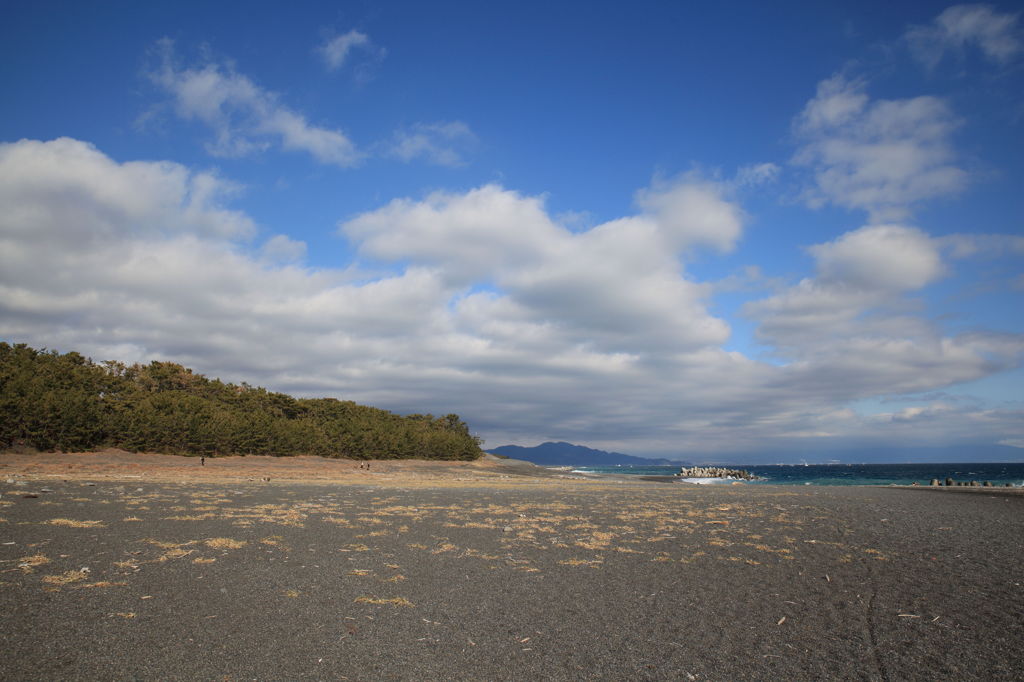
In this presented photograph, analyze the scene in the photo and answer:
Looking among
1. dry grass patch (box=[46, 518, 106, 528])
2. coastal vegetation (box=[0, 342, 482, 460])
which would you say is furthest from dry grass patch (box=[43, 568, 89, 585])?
coastal vegetation (box=[0, 342, 482, 460])

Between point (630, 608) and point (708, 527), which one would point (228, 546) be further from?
point (708, 527)

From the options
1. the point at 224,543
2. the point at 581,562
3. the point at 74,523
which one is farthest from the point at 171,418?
the point at 581,562

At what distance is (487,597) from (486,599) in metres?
0.11

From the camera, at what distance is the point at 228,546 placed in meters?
11.3

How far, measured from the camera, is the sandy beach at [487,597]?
245 inches


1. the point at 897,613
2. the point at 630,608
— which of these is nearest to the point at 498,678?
the point at 630,608

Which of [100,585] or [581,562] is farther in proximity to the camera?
[581,562]

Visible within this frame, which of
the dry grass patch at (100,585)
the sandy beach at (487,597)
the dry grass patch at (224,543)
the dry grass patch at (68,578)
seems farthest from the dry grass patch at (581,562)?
the dry grass patch at (68,578)

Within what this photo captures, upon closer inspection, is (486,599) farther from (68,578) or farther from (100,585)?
(68,578)

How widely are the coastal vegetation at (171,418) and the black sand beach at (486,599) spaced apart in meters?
27.6

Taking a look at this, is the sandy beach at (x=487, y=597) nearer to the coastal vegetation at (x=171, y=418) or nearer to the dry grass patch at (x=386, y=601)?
the dry grass patch at (x=386, y=601)

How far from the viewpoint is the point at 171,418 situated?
43750 mm

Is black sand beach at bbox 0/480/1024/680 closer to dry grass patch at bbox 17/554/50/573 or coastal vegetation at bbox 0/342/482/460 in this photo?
dry grass patch at bbox 17/554/50/573

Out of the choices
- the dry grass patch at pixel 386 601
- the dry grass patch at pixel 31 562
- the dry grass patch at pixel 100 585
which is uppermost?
the dry grass patch at pixel 31 562
